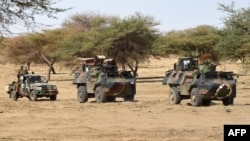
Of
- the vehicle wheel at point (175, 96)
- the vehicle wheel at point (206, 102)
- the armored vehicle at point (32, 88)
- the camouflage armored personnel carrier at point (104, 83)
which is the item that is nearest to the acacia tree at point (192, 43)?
the armored vehicle at point (32, 88)

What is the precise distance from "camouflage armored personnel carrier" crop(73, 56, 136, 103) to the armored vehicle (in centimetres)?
188

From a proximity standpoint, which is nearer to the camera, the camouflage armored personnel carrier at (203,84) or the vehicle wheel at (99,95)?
the camouflage armored personnel carrier at (203,84)

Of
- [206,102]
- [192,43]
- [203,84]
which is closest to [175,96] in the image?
[206,102]

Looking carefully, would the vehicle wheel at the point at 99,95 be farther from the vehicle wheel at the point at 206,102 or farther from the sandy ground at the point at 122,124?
the vehicle wheel at the point at 206,102

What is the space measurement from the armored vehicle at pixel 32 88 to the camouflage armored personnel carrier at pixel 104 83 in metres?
1.88

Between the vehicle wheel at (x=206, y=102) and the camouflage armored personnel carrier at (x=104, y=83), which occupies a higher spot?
the camouflage armored personnel carrier at (x=104, y=83)

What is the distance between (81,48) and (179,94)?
80.9 feet

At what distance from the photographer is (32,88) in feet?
88.8

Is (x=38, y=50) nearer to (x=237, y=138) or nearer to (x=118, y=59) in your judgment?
(x=118, y=59)

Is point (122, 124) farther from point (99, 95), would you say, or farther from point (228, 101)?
point (99, 95)

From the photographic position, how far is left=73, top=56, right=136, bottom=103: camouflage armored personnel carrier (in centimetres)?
2411

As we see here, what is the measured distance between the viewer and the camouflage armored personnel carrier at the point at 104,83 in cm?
2411

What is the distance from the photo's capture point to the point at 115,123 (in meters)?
15.2

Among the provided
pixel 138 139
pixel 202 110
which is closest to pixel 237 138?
pixel 138 139
